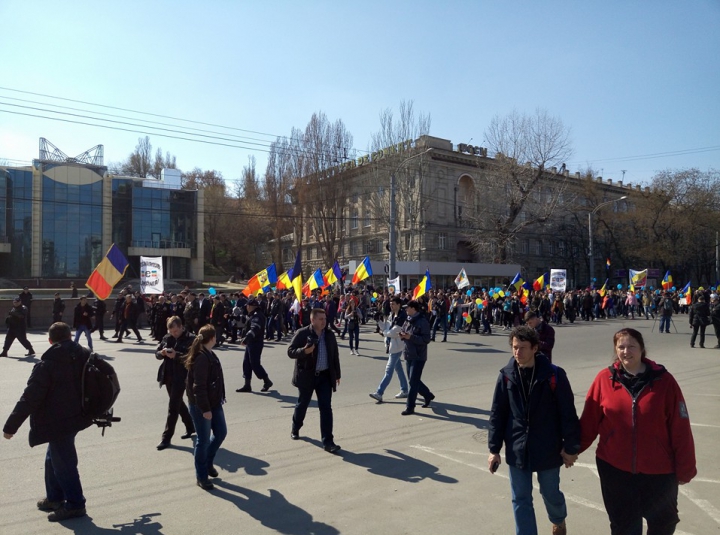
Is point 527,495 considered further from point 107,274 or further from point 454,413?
point 107,274

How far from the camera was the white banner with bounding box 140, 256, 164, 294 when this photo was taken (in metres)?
19.5

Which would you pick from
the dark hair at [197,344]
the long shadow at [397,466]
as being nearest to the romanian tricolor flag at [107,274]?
the dark hair at [197,344]

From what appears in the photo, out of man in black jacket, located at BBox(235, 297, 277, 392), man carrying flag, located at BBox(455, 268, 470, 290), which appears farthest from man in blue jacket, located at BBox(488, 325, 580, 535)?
man carrying flag, located at BBox(455, 268, 470, 290)

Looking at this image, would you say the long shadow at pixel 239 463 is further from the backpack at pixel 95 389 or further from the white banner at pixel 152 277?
the white banner at pixel 152 277

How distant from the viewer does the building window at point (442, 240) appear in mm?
57406

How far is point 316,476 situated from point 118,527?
188 centimetres

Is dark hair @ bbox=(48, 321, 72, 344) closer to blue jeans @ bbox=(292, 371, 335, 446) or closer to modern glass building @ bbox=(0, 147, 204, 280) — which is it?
blue jeans @ bbox=(292, 371, 335, 446)

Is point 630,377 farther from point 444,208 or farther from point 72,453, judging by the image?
point 444,208

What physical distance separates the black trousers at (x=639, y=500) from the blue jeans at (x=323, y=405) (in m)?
3.50

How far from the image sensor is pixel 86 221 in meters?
55.4

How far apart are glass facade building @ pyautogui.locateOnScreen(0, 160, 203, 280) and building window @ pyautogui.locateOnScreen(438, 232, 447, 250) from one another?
24.1 m

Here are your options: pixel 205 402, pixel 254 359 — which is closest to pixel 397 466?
pixel 205 402

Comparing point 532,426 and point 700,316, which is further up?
point 532,426

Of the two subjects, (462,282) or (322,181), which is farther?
(322,181)
